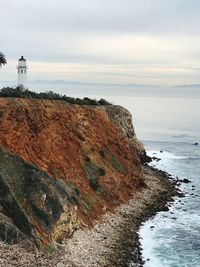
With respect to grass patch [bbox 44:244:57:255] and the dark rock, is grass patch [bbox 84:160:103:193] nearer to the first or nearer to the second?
grass patch [bbox 44:244:57:255]

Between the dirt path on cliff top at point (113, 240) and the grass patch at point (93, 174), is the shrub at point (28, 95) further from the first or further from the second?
the dirt path on cliff top at point (113, 240)

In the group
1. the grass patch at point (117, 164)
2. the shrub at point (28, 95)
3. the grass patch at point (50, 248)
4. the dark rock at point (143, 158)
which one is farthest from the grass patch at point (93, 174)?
the dark rock at point (143, 158)

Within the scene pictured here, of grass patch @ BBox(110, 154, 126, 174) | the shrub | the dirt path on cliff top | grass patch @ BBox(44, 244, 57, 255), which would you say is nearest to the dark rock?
the shrub

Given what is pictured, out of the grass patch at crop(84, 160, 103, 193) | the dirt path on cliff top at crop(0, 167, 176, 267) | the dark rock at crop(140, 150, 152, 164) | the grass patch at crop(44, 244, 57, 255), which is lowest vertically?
the dirt path on cliff top at crop(0, 167, 176, 267)

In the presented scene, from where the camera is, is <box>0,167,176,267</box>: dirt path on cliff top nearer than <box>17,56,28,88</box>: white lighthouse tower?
Yes

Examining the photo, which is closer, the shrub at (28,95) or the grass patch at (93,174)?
the grass patch at (93,174)

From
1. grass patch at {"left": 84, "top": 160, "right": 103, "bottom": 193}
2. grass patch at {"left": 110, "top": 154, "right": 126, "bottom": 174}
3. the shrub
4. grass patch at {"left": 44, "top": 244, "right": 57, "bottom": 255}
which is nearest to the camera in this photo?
grass patch at {"left": 44, "top": 244, "right": 57, "bottom": 255}

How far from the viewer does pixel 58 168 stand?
44094 millimetres

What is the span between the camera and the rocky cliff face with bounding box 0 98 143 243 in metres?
34.0

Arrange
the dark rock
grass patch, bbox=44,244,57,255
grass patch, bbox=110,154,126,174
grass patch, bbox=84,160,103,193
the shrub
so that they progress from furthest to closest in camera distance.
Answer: the dark rock
grass patch, bbox=110,154,126,174
the shrub
grass patch, bbox=84,160,103,193
grass patch, bbox=44,244,57,255

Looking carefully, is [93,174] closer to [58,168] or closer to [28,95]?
[58,168]

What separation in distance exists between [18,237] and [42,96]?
30275 millimetres

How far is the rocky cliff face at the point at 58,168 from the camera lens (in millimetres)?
33969

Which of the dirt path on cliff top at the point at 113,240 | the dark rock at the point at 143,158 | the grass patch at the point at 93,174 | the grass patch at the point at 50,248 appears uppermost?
the grass patch at the point at 93,174
